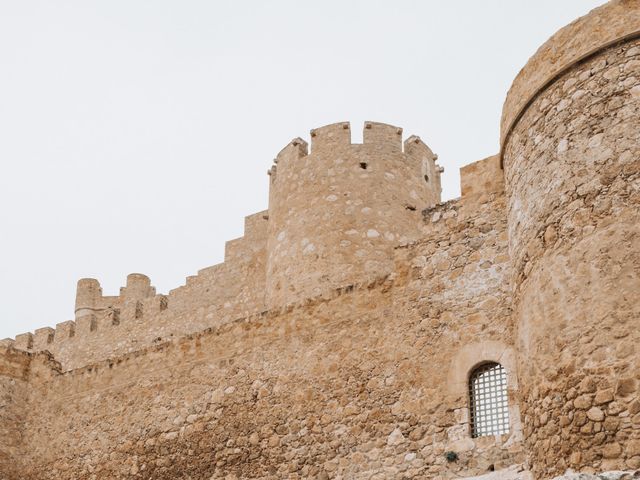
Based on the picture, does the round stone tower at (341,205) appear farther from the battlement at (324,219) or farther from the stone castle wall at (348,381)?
the stone castle wall at (348,381)

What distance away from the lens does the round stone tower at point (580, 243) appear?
21.2 feet

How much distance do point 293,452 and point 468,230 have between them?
306 centimetres

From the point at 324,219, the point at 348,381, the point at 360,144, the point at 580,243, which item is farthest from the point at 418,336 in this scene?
the point at 360,144

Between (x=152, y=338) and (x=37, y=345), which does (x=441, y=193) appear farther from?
(x=37, y=345)

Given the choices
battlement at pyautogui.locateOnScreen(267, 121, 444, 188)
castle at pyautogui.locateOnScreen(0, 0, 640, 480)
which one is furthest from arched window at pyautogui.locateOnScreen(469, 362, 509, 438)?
battlement at pyautogui.locateOnScreen(267, 121, 444, 188)

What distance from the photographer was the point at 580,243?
22.9 feet

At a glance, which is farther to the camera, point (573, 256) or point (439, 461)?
point (439, 461)

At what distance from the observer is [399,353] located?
378 inches

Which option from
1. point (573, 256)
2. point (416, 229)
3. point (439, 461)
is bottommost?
point (439, 461)

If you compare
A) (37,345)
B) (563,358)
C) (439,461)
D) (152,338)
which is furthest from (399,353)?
(37,345)

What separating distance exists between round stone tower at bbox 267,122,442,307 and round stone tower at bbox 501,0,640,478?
6.24 meters

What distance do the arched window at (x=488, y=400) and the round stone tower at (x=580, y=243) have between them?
44.3 inches

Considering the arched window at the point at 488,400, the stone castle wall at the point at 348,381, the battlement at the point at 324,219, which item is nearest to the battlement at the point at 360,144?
the battlement at the point at 324,219

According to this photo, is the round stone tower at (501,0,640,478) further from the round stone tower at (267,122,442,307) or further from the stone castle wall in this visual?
the round stone tower at (267,122,442,307)
